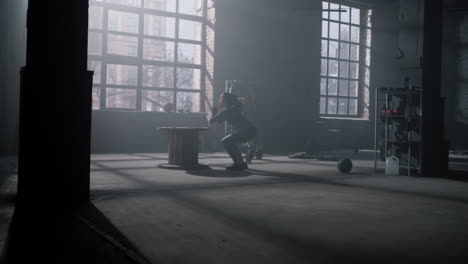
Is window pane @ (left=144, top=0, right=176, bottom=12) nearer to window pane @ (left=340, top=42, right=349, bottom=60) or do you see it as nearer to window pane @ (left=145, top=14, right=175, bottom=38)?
window pane @ (left=145, top=14, right=175, bottom=38)

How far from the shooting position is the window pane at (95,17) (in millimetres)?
10961

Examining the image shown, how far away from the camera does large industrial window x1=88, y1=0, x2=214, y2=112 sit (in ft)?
36.3

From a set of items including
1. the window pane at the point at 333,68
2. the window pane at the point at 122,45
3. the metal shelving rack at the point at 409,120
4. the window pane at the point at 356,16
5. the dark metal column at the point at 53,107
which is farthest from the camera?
the window pane at the point at 356,16

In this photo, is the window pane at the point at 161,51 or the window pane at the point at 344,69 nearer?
the window pane at the point at 161,51

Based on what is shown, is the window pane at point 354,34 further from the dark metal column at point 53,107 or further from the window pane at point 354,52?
the dark metal column at point 53,107

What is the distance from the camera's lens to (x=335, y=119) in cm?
1430

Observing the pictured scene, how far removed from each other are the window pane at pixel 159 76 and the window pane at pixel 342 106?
6.32 metres

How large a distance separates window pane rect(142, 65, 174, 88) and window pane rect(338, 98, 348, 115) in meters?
6.32

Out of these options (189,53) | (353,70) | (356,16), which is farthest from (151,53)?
(356,16)

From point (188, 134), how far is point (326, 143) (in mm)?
7383

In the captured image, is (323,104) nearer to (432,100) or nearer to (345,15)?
(345,15)

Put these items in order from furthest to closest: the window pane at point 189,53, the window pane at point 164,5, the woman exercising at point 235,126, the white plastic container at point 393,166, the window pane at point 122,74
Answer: the window pane at point 189,53
the window pane at point 164,5
the window pane at point 122,74
the woman exercising at point 235,126
the white plastic container at point 393,166

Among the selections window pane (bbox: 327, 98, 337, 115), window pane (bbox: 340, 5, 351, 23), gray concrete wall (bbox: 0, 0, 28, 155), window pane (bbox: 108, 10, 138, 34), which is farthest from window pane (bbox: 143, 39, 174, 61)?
window pane (bbox: 340, 5, 351, 23)

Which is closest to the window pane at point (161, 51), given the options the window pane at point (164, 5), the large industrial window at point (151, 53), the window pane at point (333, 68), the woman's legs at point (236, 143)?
the large industrial window at point (151, 53)
